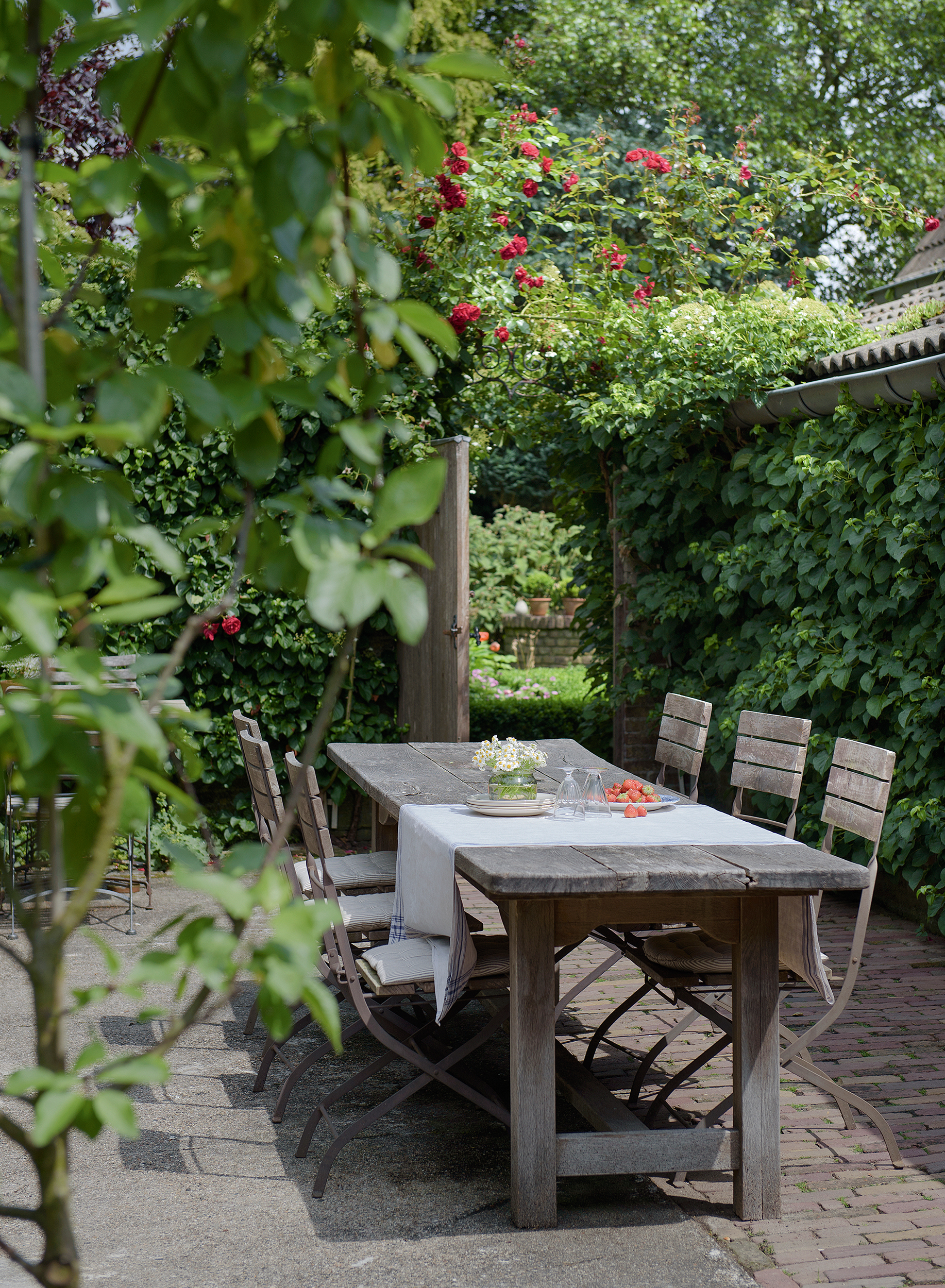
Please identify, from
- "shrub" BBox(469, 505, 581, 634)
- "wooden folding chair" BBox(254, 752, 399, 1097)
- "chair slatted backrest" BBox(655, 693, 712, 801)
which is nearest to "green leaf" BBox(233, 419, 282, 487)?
"wooden folding chair" BBox(254, 752, 399, 1097)

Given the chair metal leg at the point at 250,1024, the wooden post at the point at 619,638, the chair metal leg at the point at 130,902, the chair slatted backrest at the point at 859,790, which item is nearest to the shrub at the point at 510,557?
the wooden post at the point at 619,638

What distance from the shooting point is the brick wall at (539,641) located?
14961 mm

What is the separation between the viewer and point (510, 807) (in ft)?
12.1

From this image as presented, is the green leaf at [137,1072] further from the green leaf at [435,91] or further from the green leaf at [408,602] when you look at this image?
the green leaf at [435,91]

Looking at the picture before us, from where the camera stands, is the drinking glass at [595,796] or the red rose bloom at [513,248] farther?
the red rose bloom at [513,248]

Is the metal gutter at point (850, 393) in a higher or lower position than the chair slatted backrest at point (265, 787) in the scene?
higher

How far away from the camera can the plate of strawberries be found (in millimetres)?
3684

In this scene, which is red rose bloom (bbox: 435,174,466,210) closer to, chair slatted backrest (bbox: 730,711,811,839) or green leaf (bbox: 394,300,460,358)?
chair slatted backrest (bbox: 730,711,811,839)

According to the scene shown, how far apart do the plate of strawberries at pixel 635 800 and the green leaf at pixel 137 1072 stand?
9.17 feet

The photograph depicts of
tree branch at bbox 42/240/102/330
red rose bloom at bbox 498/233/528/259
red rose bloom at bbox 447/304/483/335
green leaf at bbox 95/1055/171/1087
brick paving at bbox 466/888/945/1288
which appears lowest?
brick paving at bbox 466/888/945/1288

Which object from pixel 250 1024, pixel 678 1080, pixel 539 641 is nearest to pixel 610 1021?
pixel 678 1080

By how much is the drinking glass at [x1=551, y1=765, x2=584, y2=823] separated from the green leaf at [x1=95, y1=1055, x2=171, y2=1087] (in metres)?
2.70

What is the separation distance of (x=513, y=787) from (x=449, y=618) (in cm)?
280

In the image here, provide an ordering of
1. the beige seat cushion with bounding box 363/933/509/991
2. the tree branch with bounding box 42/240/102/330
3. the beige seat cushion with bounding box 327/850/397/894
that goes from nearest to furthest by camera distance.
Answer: the tree branch with bounding box 42/240/102/330
the beige seat cushion with bounding box 363/933/509/991
the beige seat cushion with bounding box 327/850/397/894
